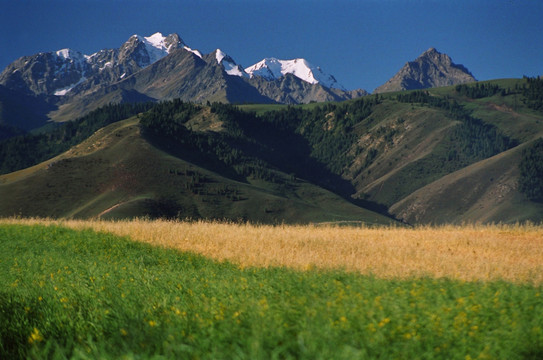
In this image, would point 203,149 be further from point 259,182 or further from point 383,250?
point 383,250

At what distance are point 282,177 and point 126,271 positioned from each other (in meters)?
159

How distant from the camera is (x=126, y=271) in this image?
549 inches

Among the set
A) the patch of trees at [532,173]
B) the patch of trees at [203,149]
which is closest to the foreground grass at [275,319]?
the patch of trees at [532,173]

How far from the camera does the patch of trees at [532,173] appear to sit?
418ft

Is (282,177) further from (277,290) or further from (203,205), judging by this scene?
(277,290)

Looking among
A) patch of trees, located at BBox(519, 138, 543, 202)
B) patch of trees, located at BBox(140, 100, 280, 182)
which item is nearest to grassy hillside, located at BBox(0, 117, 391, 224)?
patch of trees, located at BBox(140, 100, 280, 182)

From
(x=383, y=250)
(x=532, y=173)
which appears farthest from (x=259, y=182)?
(x=383, y=250)

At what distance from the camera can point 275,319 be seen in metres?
7.42

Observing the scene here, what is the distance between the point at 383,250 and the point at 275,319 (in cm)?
1241

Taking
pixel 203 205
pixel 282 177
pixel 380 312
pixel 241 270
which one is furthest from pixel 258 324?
pixel 282 177

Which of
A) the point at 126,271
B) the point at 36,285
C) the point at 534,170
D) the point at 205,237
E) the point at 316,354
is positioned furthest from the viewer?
the point at 534,170

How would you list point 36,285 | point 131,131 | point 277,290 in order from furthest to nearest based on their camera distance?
point 131,131
point 36,285
point 277,290

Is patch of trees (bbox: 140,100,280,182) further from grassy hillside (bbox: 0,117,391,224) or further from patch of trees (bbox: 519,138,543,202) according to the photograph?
patch of trees (bbox: 519,138,543,202)

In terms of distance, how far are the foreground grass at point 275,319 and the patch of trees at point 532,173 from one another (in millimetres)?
128867
